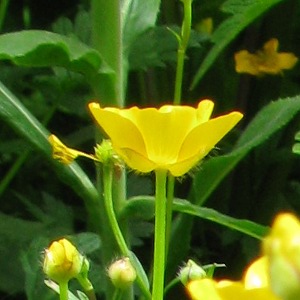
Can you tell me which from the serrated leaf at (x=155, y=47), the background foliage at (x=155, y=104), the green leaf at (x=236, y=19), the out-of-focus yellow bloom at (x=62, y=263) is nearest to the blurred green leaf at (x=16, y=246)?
the background foliage at (x=155, y=104)

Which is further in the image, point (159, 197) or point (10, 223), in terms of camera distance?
point (10, 223)

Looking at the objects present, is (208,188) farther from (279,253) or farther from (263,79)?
(279,253)

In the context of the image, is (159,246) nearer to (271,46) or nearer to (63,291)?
(63,291)

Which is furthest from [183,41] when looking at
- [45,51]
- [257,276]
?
[257,276]

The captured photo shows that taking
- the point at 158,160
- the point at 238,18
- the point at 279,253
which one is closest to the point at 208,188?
the point at 238,18

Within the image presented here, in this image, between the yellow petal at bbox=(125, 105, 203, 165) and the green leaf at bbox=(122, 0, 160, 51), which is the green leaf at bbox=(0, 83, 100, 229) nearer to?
the green leaf at bbox=(122, 0, 160, 51)

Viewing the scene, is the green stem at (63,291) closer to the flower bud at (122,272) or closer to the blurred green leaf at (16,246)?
the flower bud at (122,272)
